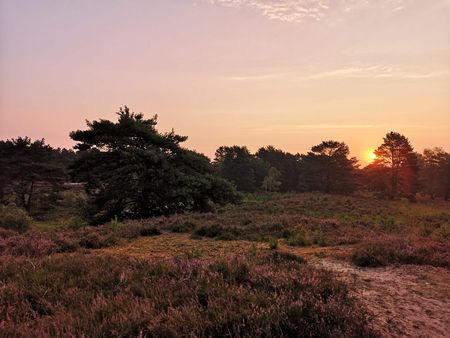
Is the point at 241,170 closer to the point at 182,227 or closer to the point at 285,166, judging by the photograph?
the point at 285,166

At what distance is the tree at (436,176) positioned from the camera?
204ft

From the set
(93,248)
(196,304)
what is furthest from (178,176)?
(196,304)

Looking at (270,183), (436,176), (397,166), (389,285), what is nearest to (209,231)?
(389,285)

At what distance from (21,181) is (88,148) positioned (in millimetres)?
19606

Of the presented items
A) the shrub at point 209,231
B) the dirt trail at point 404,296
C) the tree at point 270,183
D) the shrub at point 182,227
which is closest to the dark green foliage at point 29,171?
the shrub at point 182,227

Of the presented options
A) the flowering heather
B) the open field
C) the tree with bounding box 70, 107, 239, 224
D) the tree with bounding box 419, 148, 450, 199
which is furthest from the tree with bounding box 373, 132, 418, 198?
the flowering heather

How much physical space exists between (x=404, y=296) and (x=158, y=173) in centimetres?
1653

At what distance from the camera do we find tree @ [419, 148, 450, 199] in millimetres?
62125

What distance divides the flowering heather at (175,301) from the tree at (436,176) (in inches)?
2476

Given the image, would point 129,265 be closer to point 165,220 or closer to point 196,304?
point 196,304

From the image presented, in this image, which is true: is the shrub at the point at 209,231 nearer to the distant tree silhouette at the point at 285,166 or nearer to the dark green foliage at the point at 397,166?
the dark green foliage at the point at 397,166

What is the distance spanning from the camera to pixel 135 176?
21.9 metres

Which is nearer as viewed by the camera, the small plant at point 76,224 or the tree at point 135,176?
the small plant at point 76,224

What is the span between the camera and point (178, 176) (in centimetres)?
2108
